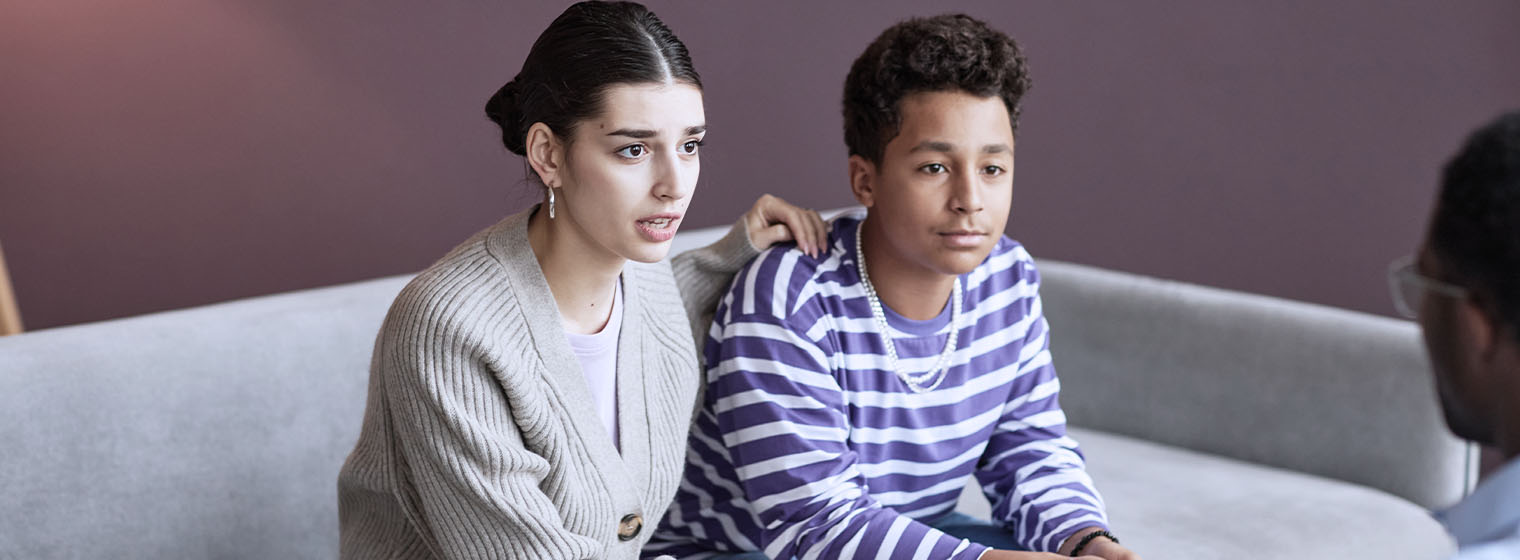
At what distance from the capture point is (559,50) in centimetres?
119

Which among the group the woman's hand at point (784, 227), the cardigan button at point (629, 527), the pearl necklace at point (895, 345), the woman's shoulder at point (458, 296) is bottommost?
the cardigan button at point (629, 527)

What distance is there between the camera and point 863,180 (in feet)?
4.83

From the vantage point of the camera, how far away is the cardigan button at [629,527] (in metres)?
1.31

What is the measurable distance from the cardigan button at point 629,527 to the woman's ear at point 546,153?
0.34 meters

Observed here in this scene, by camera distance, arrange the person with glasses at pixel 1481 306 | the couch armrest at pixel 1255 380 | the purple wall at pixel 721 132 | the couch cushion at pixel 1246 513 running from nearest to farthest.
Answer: the person with glasses at pixel 1481 306
the couch cushion at pixel 1246 513
the couch armrest at pixel 1255 380
the purple wall at pixel 721 132

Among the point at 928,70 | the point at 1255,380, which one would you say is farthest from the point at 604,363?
the point at 1255,380

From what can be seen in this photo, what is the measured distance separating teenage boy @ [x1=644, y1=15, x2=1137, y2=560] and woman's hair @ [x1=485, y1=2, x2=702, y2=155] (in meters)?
0.29

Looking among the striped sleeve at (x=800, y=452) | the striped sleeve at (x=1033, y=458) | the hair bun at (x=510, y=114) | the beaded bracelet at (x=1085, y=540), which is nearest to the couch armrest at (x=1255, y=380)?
the striped sleeve at (x=1033, y=458)

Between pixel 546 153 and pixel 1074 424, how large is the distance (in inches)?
54.7

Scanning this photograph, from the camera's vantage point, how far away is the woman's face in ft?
3.89

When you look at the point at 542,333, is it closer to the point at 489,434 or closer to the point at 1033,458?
the point at 489,434

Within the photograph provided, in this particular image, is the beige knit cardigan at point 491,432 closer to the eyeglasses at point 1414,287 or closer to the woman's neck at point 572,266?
the woman's neck at point 572,266

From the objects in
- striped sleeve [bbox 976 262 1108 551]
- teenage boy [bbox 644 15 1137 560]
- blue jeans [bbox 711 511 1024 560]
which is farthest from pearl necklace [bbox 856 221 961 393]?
blue jeans [bbox 711 511 1024 560]

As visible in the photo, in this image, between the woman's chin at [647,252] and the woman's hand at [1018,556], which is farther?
the woman's hand at [1018,556]
